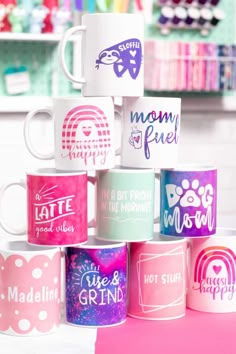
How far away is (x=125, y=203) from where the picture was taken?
49.1 inches

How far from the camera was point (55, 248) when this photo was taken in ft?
3.99

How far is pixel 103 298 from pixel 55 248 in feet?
0.36

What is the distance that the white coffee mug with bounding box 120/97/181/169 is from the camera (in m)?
1.28

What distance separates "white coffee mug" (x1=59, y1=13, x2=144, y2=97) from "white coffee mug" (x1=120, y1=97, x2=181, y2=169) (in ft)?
0.11

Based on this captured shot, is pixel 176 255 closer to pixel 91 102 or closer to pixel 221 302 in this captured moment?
pixel 221 302

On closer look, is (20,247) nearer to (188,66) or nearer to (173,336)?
(173,336)

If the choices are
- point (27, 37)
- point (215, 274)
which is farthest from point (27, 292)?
point (27, 37)

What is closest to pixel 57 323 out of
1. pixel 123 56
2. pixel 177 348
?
pixel 177 348

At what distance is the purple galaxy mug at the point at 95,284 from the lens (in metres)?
1.22

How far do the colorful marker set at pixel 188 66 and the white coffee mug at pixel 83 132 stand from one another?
4.50 ft

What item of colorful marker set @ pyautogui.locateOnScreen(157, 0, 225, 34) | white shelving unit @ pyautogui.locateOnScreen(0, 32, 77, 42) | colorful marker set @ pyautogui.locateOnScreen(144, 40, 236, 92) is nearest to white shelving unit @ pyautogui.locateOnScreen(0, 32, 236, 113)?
white shelving unit @ pyautogui.locateOnScreen(0, 32, 77, 42)

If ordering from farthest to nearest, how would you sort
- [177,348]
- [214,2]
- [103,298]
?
[214,2], [103,298], [177,348]

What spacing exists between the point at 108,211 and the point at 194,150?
157 centimetres

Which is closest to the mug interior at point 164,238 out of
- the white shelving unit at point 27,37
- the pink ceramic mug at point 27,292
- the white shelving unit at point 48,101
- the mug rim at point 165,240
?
the mug rim at point 165,240
